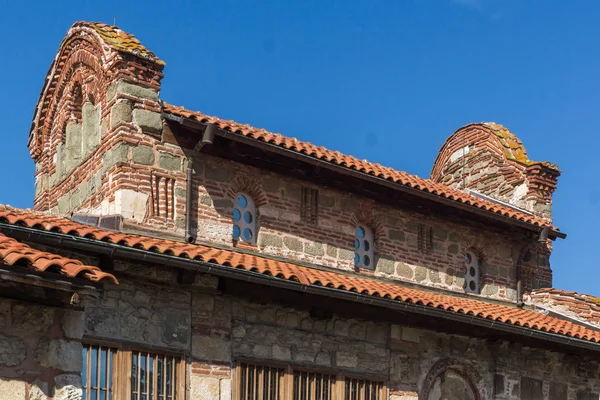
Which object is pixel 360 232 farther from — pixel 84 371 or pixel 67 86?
pixel 84 371

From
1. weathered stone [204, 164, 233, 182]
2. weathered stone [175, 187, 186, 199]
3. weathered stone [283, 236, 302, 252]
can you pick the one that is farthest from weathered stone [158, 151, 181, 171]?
weathered stone [283, 236, 302, 252]

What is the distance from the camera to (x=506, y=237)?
646 inches

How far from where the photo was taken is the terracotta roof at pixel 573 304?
1583 centimetres

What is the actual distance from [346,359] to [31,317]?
213 inches

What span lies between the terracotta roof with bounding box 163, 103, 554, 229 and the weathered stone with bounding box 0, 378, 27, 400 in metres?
5.62

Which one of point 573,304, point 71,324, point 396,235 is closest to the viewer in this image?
point 71,324

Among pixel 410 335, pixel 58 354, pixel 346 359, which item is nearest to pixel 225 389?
pixel 346 359

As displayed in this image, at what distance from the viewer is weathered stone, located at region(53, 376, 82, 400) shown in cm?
771

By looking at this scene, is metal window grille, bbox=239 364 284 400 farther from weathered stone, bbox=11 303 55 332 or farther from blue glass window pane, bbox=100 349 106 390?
weathered stone, bbox=11 303 55 332

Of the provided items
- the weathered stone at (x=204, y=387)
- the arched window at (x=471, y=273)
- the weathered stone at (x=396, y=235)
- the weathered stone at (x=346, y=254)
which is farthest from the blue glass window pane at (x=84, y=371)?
the arched window at (x=471, y=273)

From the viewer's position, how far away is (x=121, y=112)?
12.5 m

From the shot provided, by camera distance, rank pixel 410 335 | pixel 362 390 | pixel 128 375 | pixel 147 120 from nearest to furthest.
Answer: pixel 128 375, pixel 362 390, pixel 147 120, pixel 410 335

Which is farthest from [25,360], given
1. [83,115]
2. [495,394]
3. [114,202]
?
[495,394]

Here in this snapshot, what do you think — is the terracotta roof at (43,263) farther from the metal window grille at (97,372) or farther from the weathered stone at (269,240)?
the weathered stone at (269,240)
